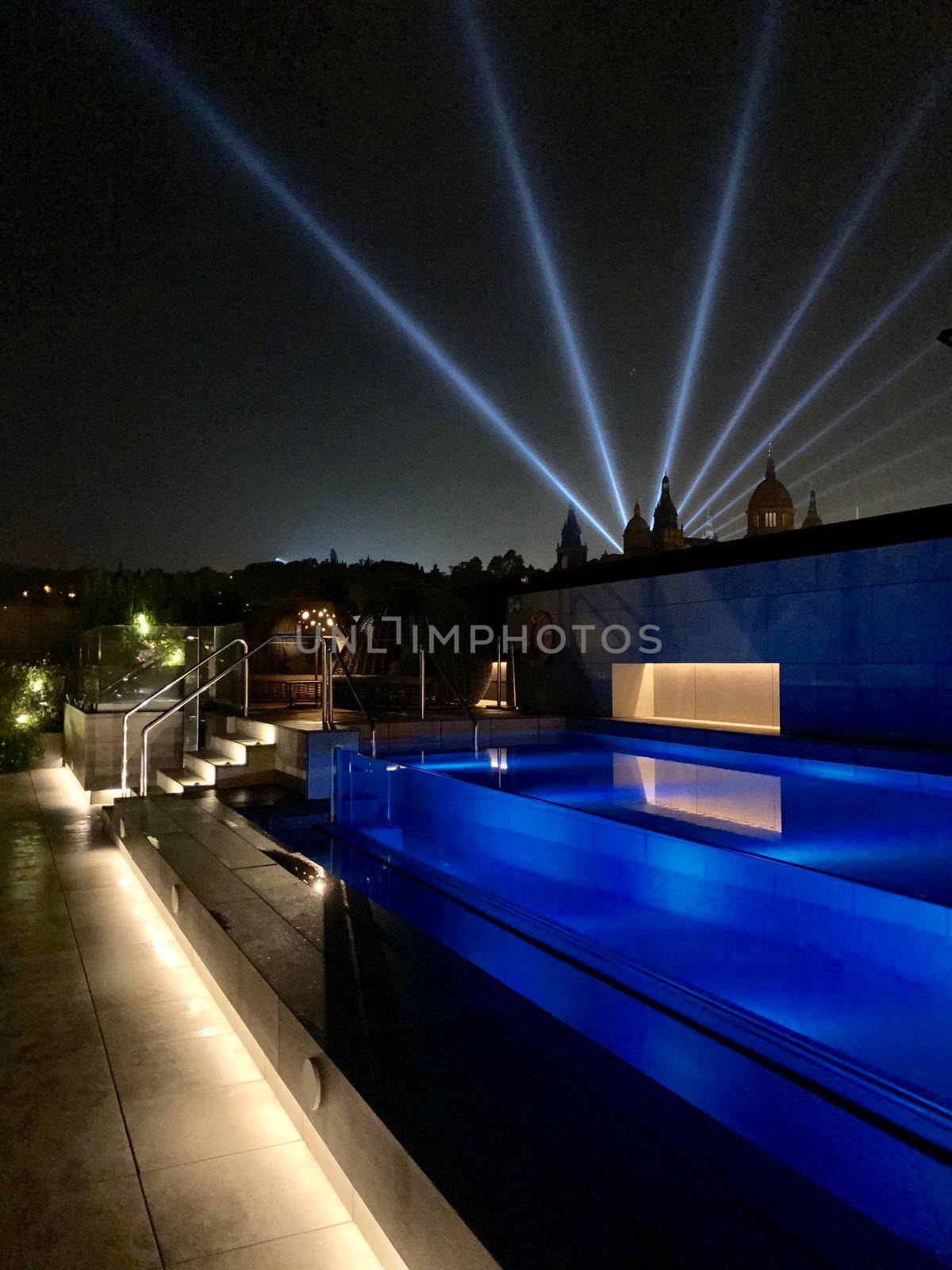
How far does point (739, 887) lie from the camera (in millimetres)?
5109

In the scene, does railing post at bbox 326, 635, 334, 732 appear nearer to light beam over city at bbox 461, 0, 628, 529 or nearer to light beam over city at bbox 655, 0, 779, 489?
light beam over city at bbox 461, 0, 628, 529

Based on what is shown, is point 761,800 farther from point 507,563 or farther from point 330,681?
point 507,563

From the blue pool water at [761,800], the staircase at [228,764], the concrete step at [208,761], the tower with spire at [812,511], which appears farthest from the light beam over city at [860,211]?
the tower with spire at [812,511]

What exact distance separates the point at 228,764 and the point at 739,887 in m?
6.43

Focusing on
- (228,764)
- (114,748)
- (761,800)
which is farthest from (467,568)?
(761,800)

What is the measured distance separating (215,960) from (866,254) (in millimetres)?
23025

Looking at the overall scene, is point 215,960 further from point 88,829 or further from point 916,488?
point 916,488

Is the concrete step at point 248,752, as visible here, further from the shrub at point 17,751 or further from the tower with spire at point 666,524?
the tower with spire at point 666,524

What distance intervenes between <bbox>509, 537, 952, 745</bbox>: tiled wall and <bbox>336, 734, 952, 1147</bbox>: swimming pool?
72.3 inches

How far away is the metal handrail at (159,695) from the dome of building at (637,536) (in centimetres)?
8663

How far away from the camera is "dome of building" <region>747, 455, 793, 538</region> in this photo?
8356cm

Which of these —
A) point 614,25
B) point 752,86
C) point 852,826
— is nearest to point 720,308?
point 752,86

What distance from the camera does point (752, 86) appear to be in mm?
16438

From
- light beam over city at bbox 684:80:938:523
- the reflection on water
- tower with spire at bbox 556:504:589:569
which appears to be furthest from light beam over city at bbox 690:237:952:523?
tower with spire at bbox 556:504:589:569
